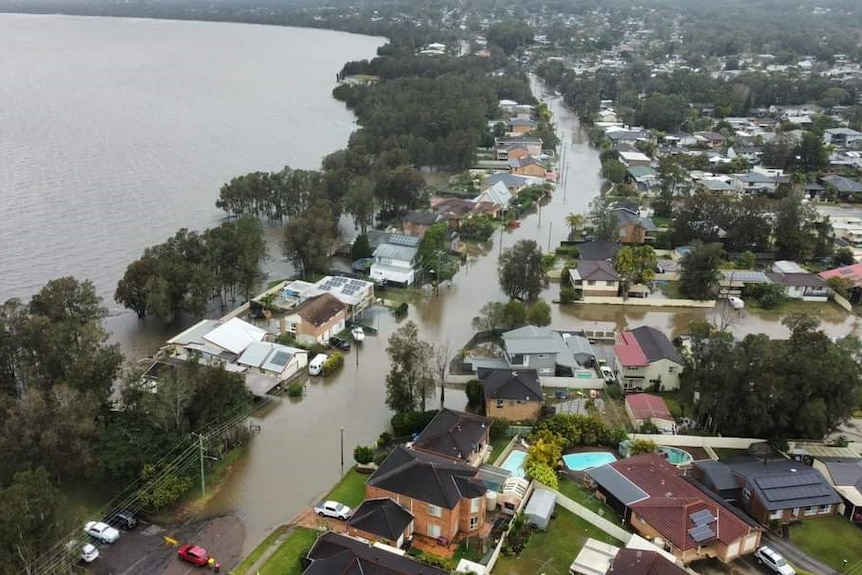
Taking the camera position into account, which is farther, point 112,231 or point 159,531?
point 112,231

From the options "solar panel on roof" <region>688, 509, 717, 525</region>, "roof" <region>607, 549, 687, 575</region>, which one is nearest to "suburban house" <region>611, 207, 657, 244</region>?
"solar panel on roof" <region>688, 509, 717, 525</region>

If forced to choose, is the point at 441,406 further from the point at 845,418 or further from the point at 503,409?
the point at 845,418

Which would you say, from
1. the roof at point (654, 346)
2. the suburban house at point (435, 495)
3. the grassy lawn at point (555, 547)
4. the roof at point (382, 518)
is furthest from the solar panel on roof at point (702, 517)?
the roof at point (654, 346)

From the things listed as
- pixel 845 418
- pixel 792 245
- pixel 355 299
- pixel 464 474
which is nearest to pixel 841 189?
pixel 792 245

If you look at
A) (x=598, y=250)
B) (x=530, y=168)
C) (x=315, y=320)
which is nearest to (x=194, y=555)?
(x=315, y=320)

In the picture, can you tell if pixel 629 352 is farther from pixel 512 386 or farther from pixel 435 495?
pixel 435 495

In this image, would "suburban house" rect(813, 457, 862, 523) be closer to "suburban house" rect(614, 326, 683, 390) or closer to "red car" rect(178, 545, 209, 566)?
"suburban house" rect(614, 326, 683, 390)
